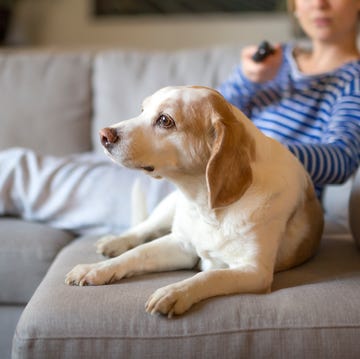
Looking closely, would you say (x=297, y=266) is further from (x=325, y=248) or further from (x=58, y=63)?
(x=58, y=63)

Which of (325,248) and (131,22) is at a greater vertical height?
(131,22)

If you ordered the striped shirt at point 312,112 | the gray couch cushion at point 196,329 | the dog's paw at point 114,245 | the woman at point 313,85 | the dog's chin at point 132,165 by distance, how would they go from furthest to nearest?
the woman at point 313,85, the striped shirt at point 312,112, the dog's paw at point 114,245, the dog's chin at point 132,165, the gray couch cushion at point 196,329

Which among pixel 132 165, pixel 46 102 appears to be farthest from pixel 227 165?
pixel 46 102

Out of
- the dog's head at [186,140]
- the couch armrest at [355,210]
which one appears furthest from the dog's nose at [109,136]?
the couch armrest at [355,210]

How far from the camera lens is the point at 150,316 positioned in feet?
3.48

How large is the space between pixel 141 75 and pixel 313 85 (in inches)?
28.2

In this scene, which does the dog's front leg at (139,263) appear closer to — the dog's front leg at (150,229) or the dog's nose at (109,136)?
the dog's front leg at (150,229)

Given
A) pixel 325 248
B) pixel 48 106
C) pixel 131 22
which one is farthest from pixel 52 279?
pixel 131 22

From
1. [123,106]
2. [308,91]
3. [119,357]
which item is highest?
[308,91]

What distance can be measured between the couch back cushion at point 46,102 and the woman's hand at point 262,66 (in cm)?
76

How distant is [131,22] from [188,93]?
2.80m

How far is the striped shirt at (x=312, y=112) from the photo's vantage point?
4.91ft

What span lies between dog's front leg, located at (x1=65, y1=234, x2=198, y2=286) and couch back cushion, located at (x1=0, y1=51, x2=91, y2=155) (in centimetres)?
102

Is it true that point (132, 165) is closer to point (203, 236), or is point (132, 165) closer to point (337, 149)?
point (203, 236)
